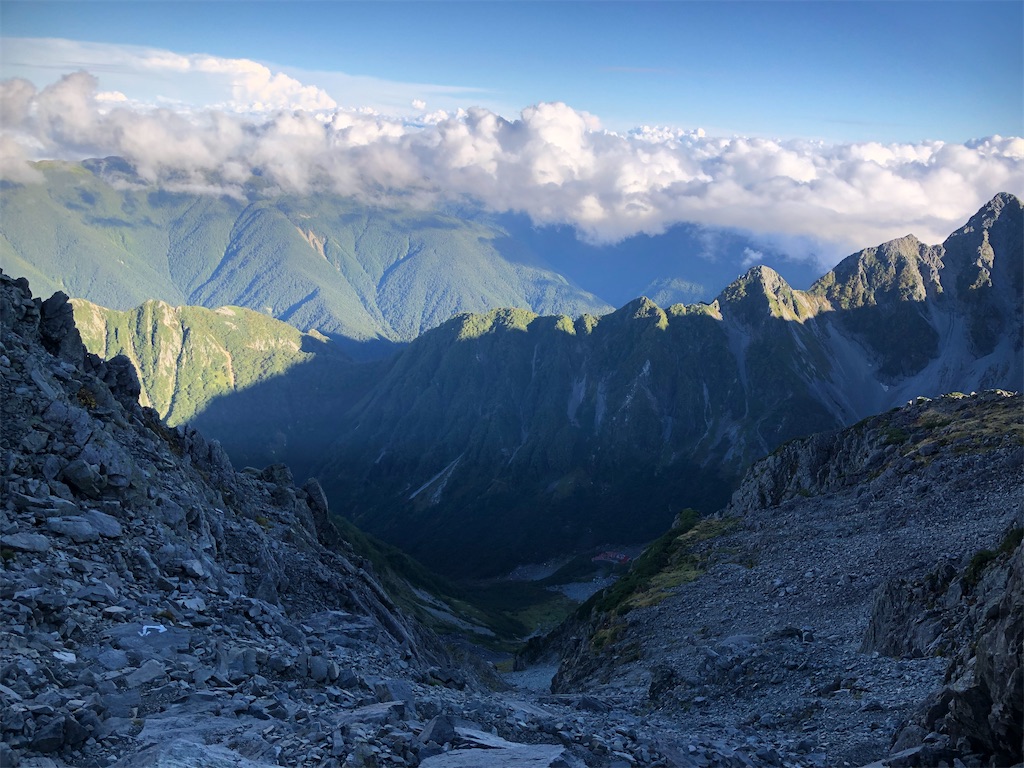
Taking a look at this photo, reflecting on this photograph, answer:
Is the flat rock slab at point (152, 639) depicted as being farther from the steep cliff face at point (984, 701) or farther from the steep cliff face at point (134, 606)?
the steep cliff face at point (984, 701)

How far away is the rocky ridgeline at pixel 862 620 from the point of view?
22156 mm

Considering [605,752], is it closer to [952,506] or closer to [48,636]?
[48,636]

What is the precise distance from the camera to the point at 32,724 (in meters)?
18.4

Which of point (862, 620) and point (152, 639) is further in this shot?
point (862, 620)

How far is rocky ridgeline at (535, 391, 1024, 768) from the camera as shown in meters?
22.2

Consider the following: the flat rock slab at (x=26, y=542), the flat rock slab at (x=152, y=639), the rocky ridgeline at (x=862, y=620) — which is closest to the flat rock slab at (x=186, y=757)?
the flat rock slab at (x=152, y=639)

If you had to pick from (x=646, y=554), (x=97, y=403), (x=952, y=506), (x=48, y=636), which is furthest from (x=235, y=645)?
(x=646, y=554)

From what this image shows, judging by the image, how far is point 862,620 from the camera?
5016 centimetres

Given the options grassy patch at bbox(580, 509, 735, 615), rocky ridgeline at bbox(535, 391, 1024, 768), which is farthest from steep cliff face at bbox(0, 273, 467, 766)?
grassy patch at bbox(580, 509, 735, 615)

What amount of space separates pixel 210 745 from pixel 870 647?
34.6m

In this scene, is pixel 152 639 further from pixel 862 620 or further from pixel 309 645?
pixel 862 620

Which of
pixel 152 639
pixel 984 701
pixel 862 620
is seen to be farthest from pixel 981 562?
pixel 152 639

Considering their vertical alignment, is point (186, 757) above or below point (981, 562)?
below

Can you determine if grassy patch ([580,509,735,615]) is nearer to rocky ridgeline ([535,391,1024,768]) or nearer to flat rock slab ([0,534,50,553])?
rocky ridgeline ([535,391,1024,768])
